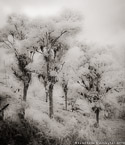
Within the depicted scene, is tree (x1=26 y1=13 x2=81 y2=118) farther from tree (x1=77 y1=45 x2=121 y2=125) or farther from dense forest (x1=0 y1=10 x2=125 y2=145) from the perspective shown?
tree (x1=77 y1=45 x2=121 y2=125)

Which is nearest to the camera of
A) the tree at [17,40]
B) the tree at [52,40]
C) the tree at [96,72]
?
the tree at [52,40]

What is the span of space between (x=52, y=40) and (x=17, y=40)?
251 cm

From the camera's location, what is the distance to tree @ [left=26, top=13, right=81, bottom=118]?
27.0ft

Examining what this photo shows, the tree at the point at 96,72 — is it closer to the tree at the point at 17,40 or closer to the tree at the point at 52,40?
the tree at the point at 52,40

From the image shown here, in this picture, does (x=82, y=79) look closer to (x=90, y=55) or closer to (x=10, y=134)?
(x=90, y=55)

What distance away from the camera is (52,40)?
888cm

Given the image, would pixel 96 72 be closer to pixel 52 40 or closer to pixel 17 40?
pixel 52 40

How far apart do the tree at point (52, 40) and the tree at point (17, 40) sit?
1.33 metres

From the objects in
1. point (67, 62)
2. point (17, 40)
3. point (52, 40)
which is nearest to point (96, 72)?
point (67, 62)

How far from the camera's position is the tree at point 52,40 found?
8.23m

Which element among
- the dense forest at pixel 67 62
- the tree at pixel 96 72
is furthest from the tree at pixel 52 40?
the tree at pixel 96 72

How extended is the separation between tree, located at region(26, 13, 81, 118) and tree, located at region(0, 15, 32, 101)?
4.38 ft

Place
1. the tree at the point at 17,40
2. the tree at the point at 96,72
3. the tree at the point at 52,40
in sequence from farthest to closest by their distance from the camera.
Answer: the tree at the point at 17,40, the tree at the point at 96,72, the tree at the point at 52,40

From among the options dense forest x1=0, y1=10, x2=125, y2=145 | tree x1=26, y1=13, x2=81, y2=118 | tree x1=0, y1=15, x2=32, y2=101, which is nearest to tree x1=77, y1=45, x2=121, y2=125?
dense forest x1=0, y1=10, x2=125, y2=145
